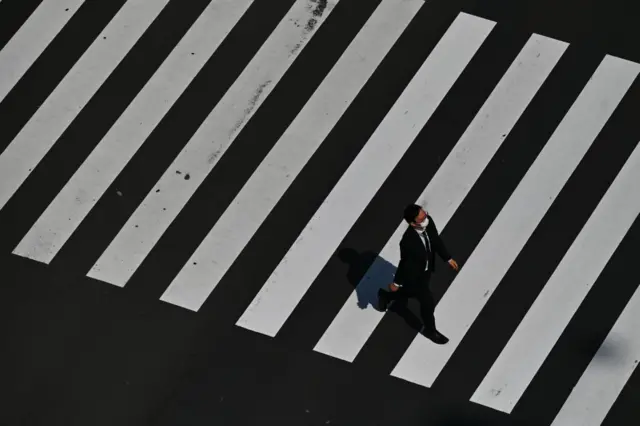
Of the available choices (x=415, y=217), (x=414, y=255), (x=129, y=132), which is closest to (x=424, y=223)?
(x=415, y=217)

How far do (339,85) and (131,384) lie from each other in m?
5.12

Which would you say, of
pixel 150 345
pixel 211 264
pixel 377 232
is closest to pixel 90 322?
pixel 150 345

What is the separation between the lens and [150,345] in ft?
37.1

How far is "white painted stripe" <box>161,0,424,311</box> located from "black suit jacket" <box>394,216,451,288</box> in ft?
8.02

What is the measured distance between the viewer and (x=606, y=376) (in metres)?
11.0

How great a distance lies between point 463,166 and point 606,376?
11.1ft

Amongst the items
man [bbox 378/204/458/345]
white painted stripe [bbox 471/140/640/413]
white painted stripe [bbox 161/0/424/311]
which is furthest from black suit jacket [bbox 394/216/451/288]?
white painted stripe [bbox 161/0/424/311]

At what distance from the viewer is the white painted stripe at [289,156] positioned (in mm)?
11625

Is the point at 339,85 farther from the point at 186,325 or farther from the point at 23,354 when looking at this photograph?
the point at 23,354

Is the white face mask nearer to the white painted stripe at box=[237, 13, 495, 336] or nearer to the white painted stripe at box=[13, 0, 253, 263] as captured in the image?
the white painted stripe at box=[237, 13, 495, 336]

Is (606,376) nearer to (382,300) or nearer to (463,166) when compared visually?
(382,300)

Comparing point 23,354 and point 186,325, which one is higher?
point 186,325

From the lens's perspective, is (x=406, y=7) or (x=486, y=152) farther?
(x=406, y=7)

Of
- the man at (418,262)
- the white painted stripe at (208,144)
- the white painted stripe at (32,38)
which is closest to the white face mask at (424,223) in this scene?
the man at (418,262)
